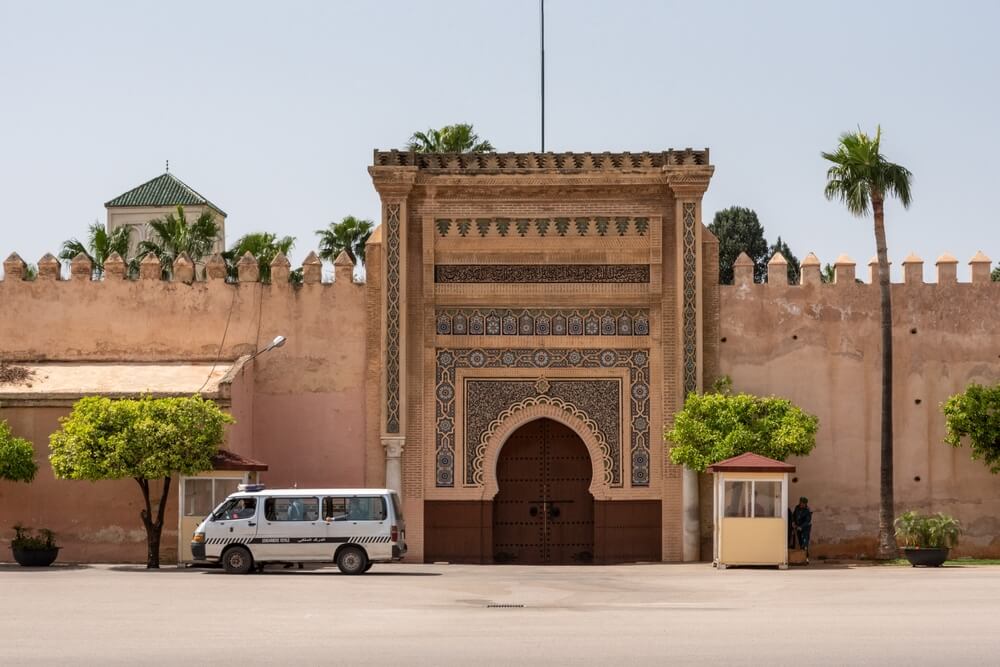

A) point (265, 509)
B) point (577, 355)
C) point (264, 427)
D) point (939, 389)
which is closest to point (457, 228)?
point (577, 355)

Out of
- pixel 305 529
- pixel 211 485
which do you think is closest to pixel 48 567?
pixel 211 485

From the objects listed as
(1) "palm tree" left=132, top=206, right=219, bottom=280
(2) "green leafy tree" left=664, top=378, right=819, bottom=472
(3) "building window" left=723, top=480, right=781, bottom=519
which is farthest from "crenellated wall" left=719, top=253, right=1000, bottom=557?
(1) "palm tree" left=132, top=206, right=219, bottom=280

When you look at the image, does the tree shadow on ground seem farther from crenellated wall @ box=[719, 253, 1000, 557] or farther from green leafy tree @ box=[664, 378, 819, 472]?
crenellated wall @ box=[719, 253, 1000, 557]

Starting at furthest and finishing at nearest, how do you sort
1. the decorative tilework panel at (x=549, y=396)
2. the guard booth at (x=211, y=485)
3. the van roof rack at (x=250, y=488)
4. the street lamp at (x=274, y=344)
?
the decorative tilework panel at (x=549, y=396) → the street lamp at (x=274, y=344) → the guard booth at (x=211, y=485) → the van roof rack at (x=250, y=488)

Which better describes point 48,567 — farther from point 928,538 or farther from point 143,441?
point 928,538

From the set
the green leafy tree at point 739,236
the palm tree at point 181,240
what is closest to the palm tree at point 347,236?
the palm tree at point 181,240

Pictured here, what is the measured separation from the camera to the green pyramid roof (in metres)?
53.6

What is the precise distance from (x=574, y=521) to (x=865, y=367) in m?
5.80

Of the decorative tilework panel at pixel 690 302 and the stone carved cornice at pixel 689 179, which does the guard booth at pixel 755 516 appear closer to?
the decorative tilework panel at pixel 690 302

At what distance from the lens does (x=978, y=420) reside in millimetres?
27047

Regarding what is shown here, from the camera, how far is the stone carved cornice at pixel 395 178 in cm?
2759

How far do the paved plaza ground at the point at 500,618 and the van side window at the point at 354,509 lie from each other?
884 mm

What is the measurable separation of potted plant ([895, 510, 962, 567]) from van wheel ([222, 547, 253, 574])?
34.1 feet

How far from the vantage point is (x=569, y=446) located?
28.2m
